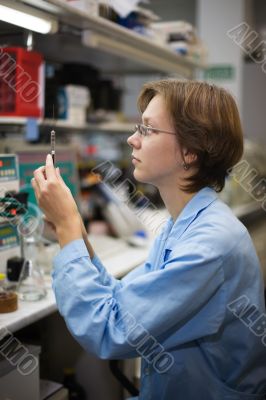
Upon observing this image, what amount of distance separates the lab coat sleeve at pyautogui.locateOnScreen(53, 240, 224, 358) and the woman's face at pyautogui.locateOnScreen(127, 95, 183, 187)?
26cm

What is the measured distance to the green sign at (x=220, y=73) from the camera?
13.0 ft

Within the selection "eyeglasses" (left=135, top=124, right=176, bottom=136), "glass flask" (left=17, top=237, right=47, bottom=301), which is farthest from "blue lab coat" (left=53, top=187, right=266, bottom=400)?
"glass flask" (left=17, top=237, right=47, bottom=301)

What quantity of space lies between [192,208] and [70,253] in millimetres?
342

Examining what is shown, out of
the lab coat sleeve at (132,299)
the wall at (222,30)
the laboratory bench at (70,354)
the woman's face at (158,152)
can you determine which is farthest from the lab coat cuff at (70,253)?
the wall at (222,30)

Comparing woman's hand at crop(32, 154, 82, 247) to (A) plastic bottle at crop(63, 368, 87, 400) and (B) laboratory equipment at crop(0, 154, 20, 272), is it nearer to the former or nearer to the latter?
(B) laboratory equipment at crop(0, 154, 20, 272)

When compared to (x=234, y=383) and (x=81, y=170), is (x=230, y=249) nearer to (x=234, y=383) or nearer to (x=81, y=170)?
(x=234, y=383)

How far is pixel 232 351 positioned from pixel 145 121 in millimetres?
642

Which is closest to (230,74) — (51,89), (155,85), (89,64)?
(89,64)

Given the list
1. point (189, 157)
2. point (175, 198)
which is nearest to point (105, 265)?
point (175, 198)

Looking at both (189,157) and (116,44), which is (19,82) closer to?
(116,44)

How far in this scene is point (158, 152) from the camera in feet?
3.81

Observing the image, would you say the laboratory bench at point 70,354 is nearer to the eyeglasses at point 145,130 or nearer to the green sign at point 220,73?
the eyeglasses at point 145,130

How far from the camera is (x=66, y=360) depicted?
185 centimetres

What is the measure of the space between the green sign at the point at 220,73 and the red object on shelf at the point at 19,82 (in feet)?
8.08
